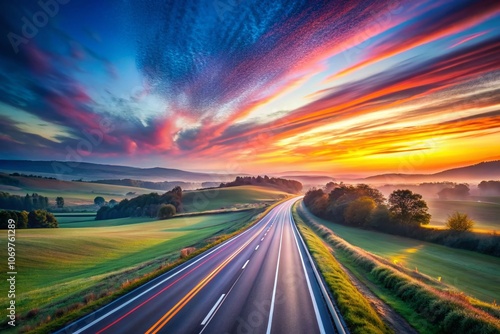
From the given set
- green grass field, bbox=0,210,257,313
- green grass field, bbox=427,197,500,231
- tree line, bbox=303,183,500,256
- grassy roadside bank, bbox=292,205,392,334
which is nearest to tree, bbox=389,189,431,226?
tree line, bbox=303,183,500,256

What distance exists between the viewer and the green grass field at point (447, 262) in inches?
846

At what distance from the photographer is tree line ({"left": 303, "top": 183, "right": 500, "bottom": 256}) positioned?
35.7m

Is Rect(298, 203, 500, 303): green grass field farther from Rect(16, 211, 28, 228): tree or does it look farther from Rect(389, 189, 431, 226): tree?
Rect(16, 211, 28, 228): tree

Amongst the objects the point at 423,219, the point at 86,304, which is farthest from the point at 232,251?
the point at 423,219

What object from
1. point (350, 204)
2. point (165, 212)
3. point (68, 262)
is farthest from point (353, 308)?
point (165, 212)

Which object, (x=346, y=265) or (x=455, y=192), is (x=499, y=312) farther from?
(x=455, y=192)

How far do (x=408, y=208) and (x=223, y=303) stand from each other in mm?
49744

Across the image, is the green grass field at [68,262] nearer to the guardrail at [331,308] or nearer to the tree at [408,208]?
the guardrail at [331,308]

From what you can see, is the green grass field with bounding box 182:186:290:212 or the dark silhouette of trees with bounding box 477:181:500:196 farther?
the dark silhouette of trees with bounding box 477:181:500:196

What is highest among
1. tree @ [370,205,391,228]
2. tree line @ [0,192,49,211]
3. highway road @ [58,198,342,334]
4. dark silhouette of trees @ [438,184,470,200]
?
dark silhouette of trees @ [438,184,470,200]

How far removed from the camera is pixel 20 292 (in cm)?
2078

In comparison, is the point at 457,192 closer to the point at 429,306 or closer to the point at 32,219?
the point at 429,306

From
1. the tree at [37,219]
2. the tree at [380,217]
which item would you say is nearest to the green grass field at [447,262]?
the tree at [380,217]

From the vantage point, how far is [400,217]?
4962 centimetres
